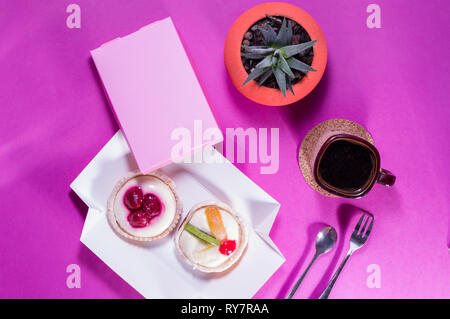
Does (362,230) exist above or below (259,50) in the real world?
below

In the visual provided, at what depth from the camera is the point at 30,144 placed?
3.62ft

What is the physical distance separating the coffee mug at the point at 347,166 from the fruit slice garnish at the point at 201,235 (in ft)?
1.04

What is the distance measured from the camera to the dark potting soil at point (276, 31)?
0.95 metres

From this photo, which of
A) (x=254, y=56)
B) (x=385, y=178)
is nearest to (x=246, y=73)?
(x=254, y=56)

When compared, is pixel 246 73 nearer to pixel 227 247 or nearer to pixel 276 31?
pixel 276 31

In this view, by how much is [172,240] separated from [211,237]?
0.12 meters

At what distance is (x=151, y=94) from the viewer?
38.4 inches

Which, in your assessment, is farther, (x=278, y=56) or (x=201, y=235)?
(x=201, y=235)

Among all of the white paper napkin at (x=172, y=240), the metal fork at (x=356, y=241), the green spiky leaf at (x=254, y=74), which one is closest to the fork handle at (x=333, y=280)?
the metal fork at (x=356, y=241)

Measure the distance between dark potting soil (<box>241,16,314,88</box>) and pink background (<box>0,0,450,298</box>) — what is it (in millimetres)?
155

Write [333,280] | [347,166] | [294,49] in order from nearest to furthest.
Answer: [294,49]
[347,166]
[333,280]

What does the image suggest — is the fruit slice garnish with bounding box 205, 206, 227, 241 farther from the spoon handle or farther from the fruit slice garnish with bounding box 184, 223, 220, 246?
the spoon handle

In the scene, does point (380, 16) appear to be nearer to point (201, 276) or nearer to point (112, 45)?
point (112, 45)

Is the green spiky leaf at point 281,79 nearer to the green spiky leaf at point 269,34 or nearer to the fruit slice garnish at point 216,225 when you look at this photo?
the green spiky leaf at point 269,34
